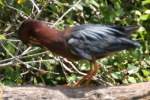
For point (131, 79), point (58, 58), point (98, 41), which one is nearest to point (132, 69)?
point (131, 79)

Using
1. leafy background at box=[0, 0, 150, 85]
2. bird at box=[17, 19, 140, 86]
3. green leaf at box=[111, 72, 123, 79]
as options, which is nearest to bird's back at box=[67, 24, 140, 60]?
bird at box=[17, 19, 140, 86]

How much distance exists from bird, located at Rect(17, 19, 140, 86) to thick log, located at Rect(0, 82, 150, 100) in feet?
0.66

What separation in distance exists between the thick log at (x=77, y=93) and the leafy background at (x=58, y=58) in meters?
0.82

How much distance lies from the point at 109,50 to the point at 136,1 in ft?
→ 5.98

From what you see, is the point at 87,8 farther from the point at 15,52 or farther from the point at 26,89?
the point at 26,89

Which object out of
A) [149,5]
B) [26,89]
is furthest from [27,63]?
[149,5]

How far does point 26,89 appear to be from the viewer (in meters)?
3.62

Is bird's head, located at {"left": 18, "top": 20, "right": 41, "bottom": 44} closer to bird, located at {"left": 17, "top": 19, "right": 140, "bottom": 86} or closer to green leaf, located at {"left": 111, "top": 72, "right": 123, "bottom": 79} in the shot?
bird, located at {"left": 17, "top": 19, "right": 140, "bottom": 86}

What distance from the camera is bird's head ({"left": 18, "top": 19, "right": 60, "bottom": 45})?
355 cm

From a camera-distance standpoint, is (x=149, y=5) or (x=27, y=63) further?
(x=149, y=5)

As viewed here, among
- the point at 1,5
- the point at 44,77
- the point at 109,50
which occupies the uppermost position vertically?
the point at 1,5

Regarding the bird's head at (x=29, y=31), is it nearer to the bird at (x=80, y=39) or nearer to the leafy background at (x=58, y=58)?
the bird at (x=80, y=39)

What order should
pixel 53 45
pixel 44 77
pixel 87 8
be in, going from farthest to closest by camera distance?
1. pixel 87 8
2. pixel 44 77
3. pixel 53 45

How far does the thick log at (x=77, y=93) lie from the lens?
358 cm
